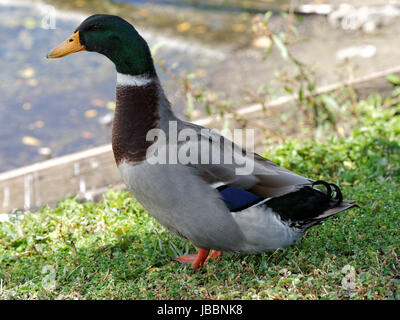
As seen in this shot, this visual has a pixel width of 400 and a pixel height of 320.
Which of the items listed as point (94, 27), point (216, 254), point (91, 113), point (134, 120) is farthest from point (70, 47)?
point (91, 113)

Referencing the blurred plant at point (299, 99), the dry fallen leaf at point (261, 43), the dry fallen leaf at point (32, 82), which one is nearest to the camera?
the blurred plant at point (299, 99)

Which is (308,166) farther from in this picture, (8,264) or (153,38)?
(153,38)

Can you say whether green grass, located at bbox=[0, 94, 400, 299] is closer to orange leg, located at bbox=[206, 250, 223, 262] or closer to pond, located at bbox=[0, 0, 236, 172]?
orange leg, located at bbox=[206, 250, 223, 262]

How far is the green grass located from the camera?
260 cm

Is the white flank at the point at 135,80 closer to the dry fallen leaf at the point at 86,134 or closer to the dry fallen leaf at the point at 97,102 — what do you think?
the dry fallen leaf at the point at 86,134

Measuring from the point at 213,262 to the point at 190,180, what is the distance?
59cm

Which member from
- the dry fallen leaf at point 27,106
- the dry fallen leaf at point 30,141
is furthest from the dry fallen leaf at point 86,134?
the dry fallen leaf at point 27,106

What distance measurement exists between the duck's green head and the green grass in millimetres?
1043

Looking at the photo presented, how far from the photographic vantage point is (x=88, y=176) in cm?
436

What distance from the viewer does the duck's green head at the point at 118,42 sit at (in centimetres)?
266

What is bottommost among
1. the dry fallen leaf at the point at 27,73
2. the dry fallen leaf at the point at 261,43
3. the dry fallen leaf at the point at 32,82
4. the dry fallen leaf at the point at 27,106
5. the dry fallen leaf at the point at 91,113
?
the dry fallen leaf at the point at 91,113

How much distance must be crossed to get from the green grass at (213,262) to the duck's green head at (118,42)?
1043mm

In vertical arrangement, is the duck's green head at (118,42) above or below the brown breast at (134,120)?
above

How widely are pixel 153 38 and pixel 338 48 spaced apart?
2425 mm
